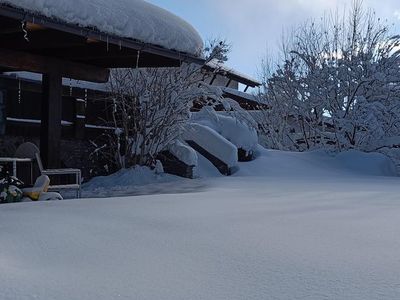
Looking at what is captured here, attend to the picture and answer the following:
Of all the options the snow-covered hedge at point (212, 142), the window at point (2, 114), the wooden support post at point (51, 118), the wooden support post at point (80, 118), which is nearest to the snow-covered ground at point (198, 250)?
the wooden support post at point (51, 118)

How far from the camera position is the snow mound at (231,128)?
1207 cm

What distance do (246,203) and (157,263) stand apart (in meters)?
2.58

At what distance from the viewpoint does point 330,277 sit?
7.76 ft

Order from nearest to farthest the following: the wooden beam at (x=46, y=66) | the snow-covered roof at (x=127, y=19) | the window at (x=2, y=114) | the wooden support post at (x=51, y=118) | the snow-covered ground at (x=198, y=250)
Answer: the snow-covered ground at (x=198, y=250), the snow-covered roof at (x=127, y=19), the wooden beam at (x=46, y=66), the wooden support post at (x=51, y=118), the window at (x=2, y=114)

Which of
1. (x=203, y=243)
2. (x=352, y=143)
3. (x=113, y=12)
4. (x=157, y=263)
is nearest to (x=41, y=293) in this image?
(x=157, y=263)

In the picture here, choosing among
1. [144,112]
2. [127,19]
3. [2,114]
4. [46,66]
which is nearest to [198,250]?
[127,19]

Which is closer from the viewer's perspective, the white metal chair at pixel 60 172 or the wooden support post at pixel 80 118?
the white metal chair at pixel 60 172

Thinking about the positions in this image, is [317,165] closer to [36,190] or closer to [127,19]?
[127,19]

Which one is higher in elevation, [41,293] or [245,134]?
[245,134]

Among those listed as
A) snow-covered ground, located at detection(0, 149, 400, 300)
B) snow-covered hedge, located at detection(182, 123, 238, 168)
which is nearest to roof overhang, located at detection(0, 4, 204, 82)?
snow-covered ground, located at detection(0, 149, 400, 300)

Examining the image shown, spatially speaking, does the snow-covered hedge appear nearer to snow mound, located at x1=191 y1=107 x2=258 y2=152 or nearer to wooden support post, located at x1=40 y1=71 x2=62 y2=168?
snow mound, located at x1=191 y1=107 x2=258 y2=152

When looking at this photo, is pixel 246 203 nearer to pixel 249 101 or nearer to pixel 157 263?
pixel 157 263

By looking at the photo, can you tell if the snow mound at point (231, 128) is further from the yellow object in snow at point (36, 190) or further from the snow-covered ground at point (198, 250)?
the snow-covered ground at point (198, 250)

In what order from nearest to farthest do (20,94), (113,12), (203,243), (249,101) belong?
(203,243) → (113,12) → (20,94) → (249,101)
